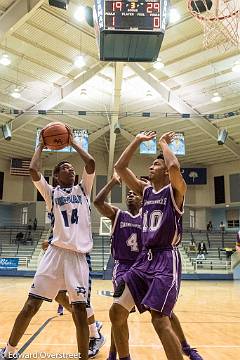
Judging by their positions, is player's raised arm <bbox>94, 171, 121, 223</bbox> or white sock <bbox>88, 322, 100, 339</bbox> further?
white sock <bbox>88, 322, 100, 339</bbox>

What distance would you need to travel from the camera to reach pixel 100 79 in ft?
56.3

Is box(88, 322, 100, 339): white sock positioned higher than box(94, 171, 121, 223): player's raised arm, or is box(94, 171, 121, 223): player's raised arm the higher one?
box(94, 171, 121, 223): player's raised arm

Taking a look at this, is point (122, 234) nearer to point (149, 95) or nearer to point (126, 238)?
point (126, 238)

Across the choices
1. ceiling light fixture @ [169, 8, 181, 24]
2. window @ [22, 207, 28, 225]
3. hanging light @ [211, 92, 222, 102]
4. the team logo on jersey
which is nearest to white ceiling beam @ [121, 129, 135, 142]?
hanging light @ [211, 92, 222, 102]

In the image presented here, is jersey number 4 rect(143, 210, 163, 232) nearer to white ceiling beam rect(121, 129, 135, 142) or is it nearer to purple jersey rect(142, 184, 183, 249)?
purple jersey rect(142, 184, 183, 249)

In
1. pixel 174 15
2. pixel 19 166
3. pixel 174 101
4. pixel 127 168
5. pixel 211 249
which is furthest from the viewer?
pixel 19 166

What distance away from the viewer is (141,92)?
18219 mm

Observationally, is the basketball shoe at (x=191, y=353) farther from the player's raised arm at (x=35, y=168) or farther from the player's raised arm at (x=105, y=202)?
the player's raised arm at (x=35, y=168)

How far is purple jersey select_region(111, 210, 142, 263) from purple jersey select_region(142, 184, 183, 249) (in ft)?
2.95

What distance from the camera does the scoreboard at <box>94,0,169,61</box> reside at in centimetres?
604

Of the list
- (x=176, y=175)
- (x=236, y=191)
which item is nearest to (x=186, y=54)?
(x=176, y=175)

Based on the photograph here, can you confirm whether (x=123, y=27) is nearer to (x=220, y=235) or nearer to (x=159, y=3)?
(x=159, y=3)

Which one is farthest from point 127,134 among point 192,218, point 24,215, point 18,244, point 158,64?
point 24,215

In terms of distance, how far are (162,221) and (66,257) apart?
97 centimetres
